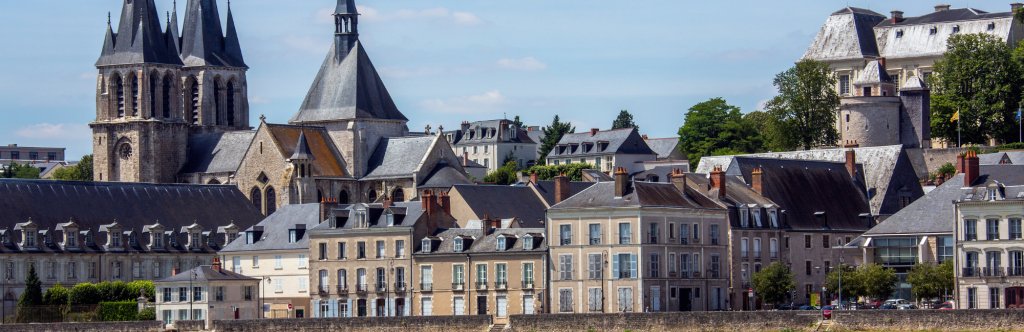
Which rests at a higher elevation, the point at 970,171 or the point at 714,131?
the point at 714,131

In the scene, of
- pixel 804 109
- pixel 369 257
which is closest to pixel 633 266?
pixel 369 257

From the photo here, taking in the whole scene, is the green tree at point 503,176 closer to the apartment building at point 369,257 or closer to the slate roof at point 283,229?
the slate roof at point 283,229

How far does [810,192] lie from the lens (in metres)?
81.2

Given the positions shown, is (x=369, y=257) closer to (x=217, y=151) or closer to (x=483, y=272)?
(x=483, y=272)

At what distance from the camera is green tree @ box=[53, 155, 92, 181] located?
138 metres

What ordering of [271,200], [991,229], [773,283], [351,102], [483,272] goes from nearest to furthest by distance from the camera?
[991,229]
[483,272]
[773,283]
[271,200]
[351,102]

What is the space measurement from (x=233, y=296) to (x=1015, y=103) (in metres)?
52.1

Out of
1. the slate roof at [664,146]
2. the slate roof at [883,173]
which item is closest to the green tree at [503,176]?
the slate roof at [664,146]

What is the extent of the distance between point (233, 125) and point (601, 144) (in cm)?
2189

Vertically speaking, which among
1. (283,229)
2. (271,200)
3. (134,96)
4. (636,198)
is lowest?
(283,229)

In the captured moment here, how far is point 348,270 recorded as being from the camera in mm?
75312

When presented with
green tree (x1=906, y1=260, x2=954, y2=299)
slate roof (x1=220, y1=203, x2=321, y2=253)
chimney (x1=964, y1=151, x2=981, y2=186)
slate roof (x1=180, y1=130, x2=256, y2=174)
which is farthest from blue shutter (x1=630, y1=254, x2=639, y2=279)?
slate roof (x1=180, y1=130, x2=256, y2=174)

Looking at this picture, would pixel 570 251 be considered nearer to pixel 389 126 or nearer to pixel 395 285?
pixel 395 285

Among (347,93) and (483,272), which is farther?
(347,93)
